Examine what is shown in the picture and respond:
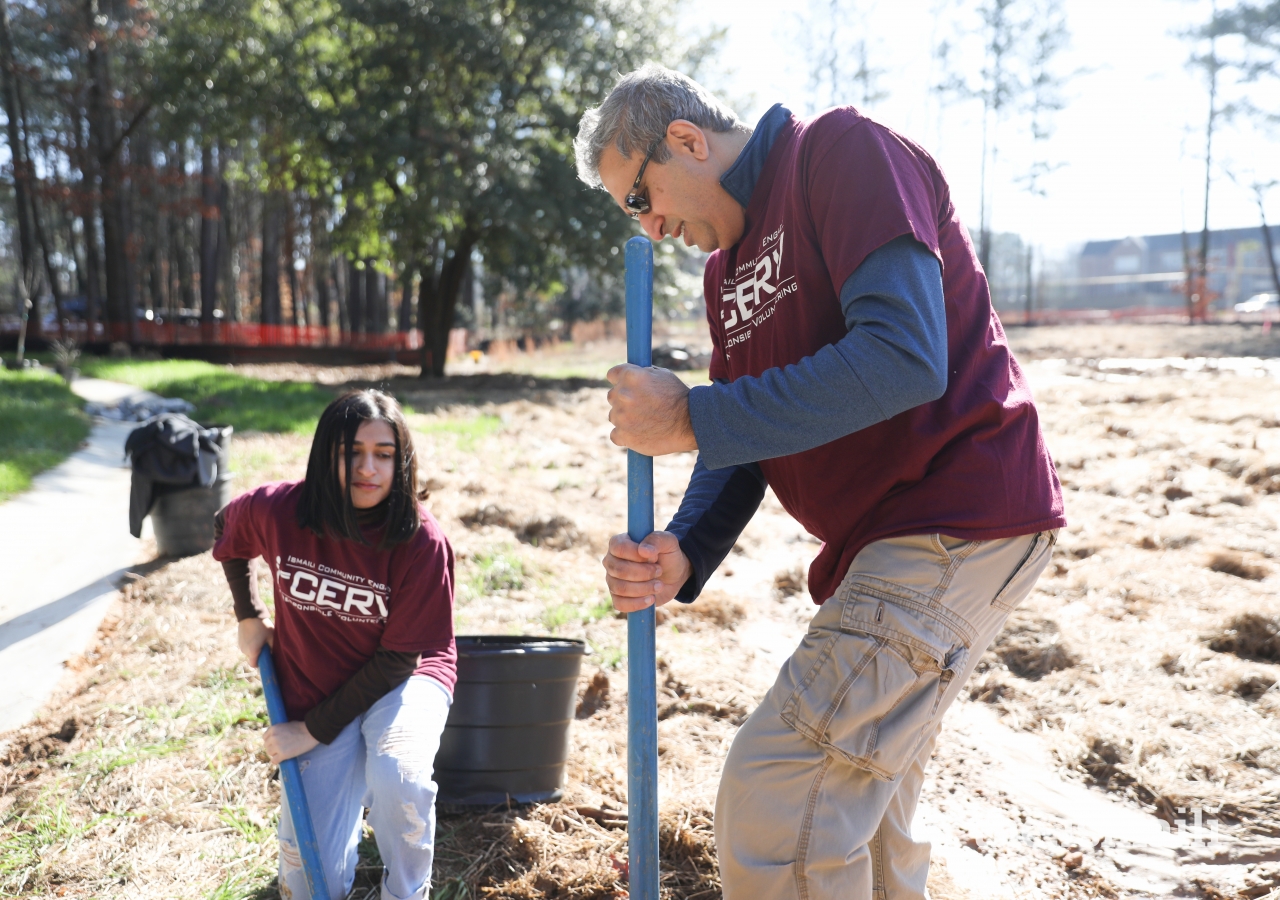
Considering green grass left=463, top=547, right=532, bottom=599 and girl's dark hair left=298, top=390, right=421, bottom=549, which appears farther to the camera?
green grass left=463, top=547, right=532, bottom=599

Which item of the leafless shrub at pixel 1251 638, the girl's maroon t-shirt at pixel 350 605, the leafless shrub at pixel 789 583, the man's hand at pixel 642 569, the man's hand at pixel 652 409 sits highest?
the man's hand at pixel 652 409

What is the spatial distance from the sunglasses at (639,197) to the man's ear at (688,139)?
0.03 metres

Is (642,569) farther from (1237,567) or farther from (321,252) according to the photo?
(321,252)

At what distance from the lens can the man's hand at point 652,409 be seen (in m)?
1.63

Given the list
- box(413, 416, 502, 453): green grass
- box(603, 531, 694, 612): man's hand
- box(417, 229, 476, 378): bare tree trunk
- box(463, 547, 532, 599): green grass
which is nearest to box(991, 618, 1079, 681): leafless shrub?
box(463, 547, 532, 599): green grass

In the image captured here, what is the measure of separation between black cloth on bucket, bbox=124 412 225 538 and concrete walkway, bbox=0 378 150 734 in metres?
0.50

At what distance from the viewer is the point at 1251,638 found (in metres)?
4.55

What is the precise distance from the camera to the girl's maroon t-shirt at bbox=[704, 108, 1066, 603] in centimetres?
158

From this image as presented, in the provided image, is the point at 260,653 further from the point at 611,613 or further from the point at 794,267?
the point at 611,613

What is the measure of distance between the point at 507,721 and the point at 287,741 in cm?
70

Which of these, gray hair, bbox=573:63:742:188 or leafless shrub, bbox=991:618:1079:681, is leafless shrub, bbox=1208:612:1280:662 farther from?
gray hair, bbox=573:63:742:188

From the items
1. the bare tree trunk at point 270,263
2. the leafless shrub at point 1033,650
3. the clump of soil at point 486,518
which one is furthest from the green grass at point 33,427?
the bare tree trunk at point 270,263

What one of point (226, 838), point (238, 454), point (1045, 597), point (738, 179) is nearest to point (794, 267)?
point (738, 179)

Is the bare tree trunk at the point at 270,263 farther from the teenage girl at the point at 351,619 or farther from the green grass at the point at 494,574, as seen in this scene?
the teenage girl at the point at 351,619
